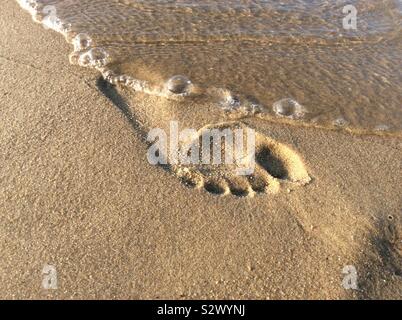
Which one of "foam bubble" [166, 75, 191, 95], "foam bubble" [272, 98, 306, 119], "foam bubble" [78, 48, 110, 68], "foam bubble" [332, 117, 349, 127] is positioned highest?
"foam bubble" [78, 48, 110, 68]

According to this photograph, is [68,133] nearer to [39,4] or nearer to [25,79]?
[25,79]

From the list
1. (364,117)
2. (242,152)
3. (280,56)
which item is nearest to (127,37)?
(280,56)

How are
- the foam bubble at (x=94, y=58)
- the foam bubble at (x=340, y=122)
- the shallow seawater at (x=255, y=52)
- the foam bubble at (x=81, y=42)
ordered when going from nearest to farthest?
the foam bubble at (x=340, y=122) < the shallow seawater at (x=255, y=52) < the foam bubble at (x=94, y=58) < the foam bubble at (x=81, y=42)

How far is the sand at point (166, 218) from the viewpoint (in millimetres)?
2172

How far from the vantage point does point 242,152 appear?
9.38 feet

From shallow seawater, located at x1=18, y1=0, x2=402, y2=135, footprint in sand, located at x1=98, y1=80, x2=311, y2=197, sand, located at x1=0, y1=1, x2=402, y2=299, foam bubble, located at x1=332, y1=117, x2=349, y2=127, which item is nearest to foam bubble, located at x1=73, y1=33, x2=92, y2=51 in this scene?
shallow seawater, located at x1=18, y1=0, x2=402, y2=135

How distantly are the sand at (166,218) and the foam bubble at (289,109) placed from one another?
15 cm

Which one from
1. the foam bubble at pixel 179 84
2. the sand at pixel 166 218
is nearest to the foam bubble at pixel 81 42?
the sand at pixel 166 218

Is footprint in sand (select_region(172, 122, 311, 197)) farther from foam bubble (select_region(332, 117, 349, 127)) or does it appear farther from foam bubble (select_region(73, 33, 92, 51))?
foam bubble (select_region(73, 33, 92, 51))

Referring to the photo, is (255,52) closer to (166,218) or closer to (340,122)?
(340,122)

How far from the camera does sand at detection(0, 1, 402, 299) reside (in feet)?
7.13

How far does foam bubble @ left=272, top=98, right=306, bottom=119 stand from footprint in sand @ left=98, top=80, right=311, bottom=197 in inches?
13.2

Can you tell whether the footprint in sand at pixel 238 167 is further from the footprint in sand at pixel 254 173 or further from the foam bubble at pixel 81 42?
the foam bubble at pixel 81 42
